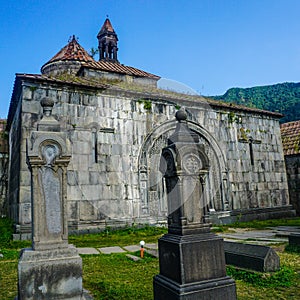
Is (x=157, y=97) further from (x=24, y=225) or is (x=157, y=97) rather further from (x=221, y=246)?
(x=221, y=246)

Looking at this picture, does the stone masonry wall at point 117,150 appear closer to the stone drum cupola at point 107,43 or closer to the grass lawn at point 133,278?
the grass lawn at point 133,278

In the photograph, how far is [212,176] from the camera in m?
13.3

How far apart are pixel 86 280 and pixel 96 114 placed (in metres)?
6.71

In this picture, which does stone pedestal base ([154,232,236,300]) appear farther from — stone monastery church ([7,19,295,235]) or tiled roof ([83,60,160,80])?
tiled roof ([83,60,160,80])

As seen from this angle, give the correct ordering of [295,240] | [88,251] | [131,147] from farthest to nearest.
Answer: [131,147] < [88,251] < [295,240]

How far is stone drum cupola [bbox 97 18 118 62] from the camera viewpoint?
1752cm

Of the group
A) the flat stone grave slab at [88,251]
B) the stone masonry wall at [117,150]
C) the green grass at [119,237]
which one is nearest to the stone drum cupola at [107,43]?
the stone masonry wall at [117,150]

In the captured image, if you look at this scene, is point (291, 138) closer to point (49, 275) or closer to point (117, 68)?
point (117, 68)

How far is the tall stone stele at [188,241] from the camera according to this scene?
3.68 m

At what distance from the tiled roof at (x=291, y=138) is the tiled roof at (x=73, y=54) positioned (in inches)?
525

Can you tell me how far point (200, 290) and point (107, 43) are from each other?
16486mm

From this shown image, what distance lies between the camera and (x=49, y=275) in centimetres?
384

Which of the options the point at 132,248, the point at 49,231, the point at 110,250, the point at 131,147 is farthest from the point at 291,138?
the point at 49,231

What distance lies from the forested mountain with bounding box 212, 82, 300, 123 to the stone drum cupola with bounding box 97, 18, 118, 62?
645 inches
